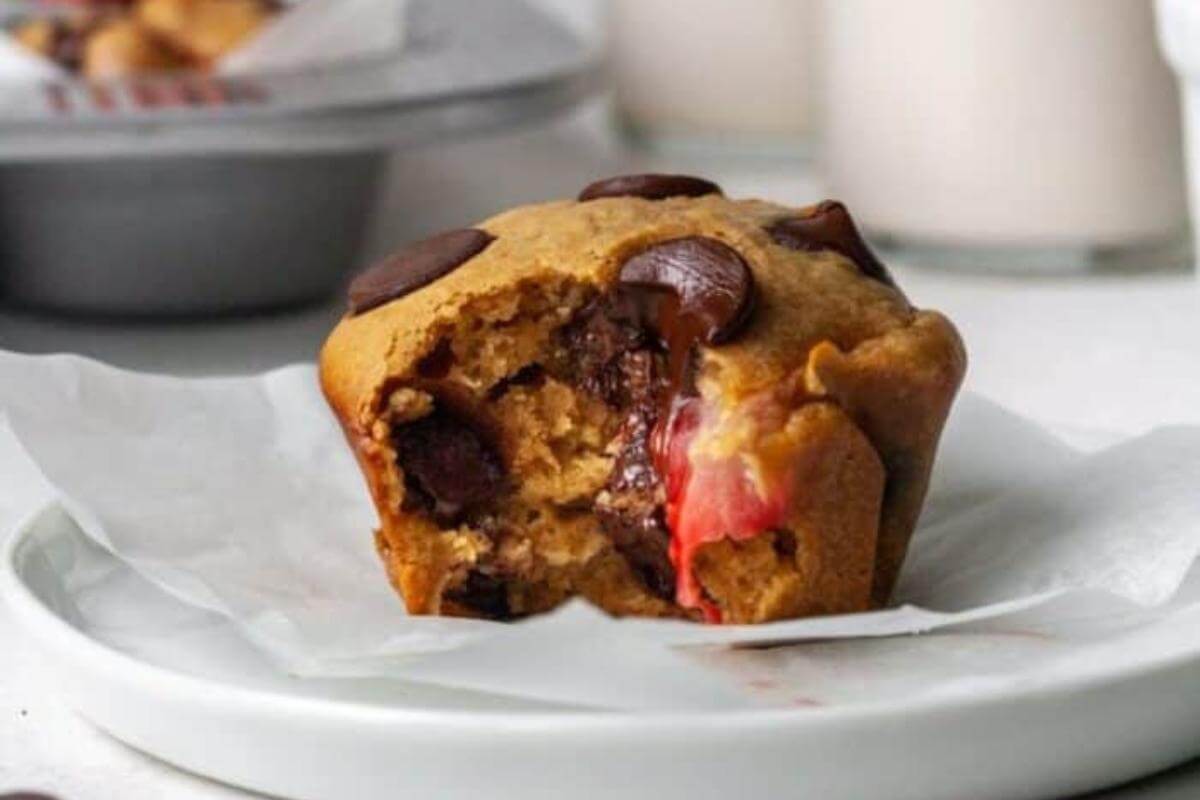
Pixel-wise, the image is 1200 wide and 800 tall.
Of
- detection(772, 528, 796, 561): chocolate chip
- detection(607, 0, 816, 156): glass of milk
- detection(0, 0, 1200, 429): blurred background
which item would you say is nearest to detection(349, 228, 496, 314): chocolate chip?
detection(772, 528, 796, 561): chocolate chip

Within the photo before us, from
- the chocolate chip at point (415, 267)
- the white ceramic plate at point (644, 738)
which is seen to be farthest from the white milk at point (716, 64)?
the white ceramic plate at point (644, 738)

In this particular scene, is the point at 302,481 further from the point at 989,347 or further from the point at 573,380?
the point at 989,347

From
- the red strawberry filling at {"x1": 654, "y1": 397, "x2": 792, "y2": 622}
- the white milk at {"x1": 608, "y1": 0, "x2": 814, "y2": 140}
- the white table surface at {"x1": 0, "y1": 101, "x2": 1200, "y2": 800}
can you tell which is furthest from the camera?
the white milk at {"x1": 608, "y1": 0, "x2": 814, "y2": 140}

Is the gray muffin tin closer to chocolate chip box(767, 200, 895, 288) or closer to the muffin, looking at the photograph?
the muffin

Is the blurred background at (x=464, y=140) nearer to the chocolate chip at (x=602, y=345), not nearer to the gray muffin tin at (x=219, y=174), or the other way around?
the gray muffin tin at (x=219, y=174)

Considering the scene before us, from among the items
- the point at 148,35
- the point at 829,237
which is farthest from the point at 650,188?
the point at 148,35

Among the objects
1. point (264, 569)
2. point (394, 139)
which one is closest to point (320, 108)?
point (394, 139)

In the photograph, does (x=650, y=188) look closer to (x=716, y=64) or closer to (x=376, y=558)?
(x=376, y=558)
